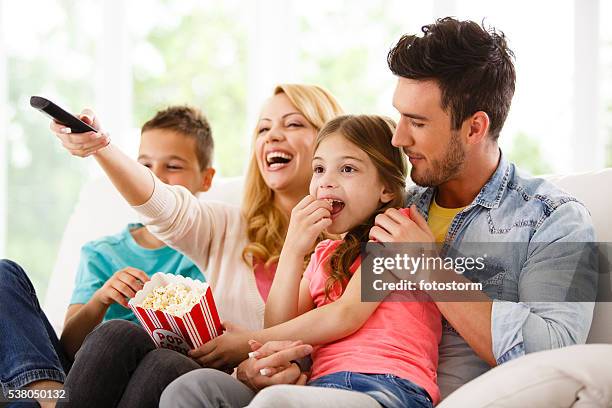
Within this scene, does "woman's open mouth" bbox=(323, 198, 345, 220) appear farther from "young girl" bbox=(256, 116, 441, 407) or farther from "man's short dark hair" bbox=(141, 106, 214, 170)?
"man's short dark hair" bbox=(141, 106, 214, 170)

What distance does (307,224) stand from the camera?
1852 mm

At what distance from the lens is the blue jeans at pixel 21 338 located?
181 centimetres

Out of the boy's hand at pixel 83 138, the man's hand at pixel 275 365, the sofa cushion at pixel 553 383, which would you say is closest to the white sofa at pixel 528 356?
the sofa cushion at pixel 553 383

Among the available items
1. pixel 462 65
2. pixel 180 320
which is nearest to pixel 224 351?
pixel 180 320

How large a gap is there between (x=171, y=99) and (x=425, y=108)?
9.32 feet

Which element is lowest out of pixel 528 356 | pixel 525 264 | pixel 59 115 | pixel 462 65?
pixel 528 356

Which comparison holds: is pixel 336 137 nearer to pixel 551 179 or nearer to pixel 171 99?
pixel 551 179

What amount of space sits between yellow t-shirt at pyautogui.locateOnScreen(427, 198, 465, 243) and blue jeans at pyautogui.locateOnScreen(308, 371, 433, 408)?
43 centimetres

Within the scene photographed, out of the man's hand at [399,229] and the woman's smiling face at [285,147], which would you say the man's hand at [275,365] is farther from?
the woman's smiling face at [285,147]

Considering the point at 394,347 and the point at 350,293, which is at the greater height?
the point at 350,293

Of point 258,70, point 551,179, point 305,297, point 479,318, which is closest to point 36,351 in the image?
point 305,297

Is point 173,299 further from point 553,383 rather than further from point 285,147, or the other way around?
point 553,383

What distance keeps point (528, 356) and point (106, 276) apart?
1.44 m

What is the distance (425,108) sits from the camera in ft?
6.11
